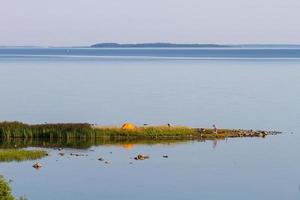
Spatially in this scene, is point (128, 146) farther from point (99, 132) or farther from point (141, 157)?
point (141, 157)

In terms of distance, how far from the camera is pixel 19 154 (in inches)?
2616

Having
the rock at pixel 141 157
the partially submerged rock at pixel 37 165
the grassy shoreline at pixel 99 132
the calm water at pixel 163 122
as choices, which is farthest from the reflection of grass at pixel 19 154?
the grassy shoreline at pixel 99 132

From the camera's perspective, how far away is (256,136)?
82562 millimetres

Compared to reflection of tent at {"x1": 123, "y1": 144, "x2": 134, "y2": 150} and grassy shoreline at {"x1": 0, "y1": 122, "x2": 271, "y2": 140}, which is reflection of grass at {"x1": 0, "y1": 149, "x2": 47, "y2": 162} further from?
reflection of tent at {"x1": 123, "y1": 144, "x2": 134, "y2": 150}

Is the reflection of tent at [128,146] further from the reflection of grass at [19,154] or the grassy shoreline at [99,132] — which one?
the reflection of grass at [19,154]

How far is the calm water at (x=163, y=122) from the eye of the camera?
2194 inches

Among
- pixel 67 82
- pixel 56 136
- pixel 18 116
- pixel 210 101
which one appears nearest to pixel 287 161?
pixel 56 136

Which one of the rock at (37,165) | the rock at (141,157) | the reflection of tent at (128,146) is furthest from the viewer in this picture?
the reflection of tent at (128,146)

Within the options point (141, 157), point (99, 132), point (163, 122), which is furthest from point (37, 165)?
point (163, 122)

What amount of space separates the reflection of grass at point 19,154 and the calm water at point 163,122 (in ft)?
3.85

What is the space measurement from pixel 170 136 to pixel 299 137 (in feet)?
45.1

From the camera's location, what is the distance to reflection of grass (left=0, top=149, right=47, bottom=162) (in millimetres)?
65750

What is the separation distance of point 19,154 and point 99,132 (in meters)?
13.1

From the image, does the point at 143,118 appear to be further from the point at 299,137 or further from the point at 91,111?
the point at 299,137
